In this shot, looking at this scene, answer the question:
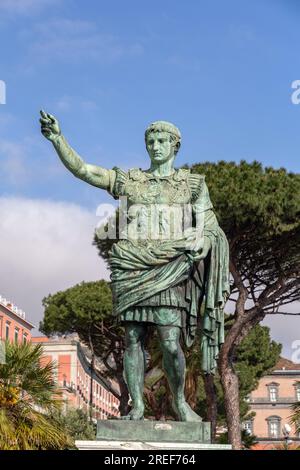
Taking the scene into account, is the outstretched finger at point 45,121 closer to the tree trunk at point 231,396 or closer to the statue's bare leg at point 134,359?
the statue's bare leg at point 134,359

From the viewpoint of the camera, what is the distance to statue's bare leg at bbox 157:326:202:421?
6.03 metres

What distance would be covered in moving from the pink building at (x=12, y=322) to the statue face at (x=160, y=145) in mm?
49303

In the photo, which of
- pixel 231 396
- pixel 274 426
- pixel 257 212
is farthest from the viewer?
pixel 274 426

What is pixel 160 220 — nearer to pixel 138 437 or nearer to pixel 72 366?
A: pixel 138 437

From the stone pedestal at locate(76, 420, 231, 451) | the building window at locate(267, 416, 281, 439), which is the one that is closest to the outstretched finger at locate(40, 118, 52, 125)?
the stone pedestal at locate(76, 420, 231, 451)

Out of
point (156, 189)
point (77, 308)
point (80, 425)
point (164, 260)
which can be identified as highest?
point (77, 308)

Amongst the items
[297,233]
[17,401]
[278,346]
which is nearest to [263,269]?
[297,233]

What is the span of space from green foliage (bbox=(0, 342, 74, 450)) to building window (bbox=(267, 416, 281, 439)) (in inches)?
3006

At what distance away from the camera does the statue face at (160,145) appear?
6.52 m

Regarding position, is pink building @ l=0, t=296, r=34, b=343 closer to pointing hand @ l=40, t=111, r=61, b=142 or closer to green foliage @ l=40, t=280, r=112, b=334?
green foliage @ l=40, t=280, r=112, b=334

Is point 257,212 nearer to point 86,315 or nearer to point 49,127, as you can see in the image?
point 86,315

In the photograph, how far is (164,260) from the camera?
6.05 metres

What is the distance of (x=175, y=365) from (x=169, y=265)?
0.78m

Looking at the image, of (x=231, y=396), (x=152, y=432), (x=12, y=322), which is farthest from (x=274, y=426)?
(x=152, y=432)
